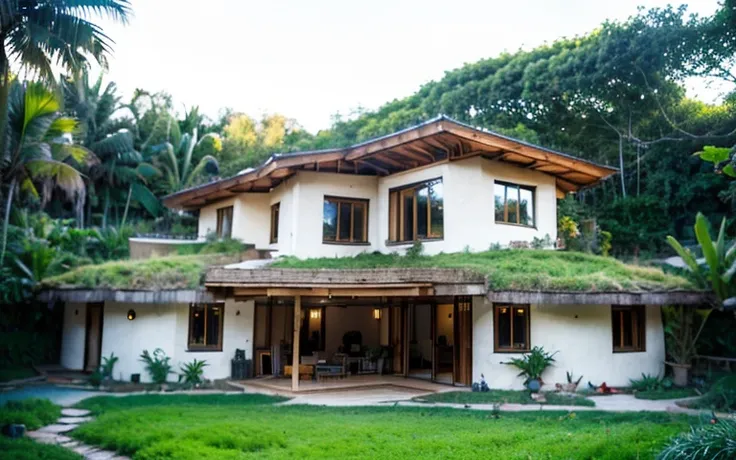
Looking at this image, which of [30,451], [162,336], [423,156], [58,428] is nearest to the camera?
[30,451]

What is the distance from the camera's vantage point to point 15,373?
15734 millimetres

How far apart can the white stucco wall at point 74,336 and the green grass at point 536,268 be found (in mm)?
6388

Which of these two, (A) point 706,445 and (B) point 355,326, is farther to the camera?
(B) point 355,326

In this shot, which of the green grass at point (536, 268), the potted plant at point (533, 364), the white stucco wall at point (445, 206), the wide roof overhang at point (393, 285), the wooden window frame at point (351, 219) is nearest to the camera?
the wide roof overhang at point (393, 285)

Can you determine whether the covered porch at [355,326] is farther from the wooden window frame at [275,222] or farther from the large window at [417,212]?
the wooden window frame at [275,222]

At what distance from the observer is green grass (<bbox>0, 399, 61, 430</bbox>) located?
387 inches

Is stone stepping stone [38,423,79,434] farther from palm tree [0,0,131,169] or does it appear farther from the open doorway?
the open doorway

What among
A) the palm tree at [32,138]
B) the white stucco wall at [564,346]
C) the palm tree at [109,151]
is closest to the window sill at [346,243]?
the white stucco wall at [564,346]

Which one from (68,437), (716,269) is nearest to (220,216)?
(68,437)

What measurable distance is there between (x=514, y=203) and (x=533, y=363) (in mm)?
5345

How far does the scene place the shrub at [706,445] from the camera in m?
6.59

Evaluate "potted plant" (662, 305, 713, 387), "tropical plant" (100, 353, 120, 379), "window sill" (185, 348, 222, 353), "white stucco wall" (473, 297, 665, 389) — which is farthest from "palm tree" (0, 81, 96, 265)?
"potted plant" (662, 305, 713, 387)

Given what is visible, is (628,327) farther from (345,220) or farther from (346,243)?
(345,220)

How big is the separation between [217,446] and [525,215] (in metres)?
12.4
